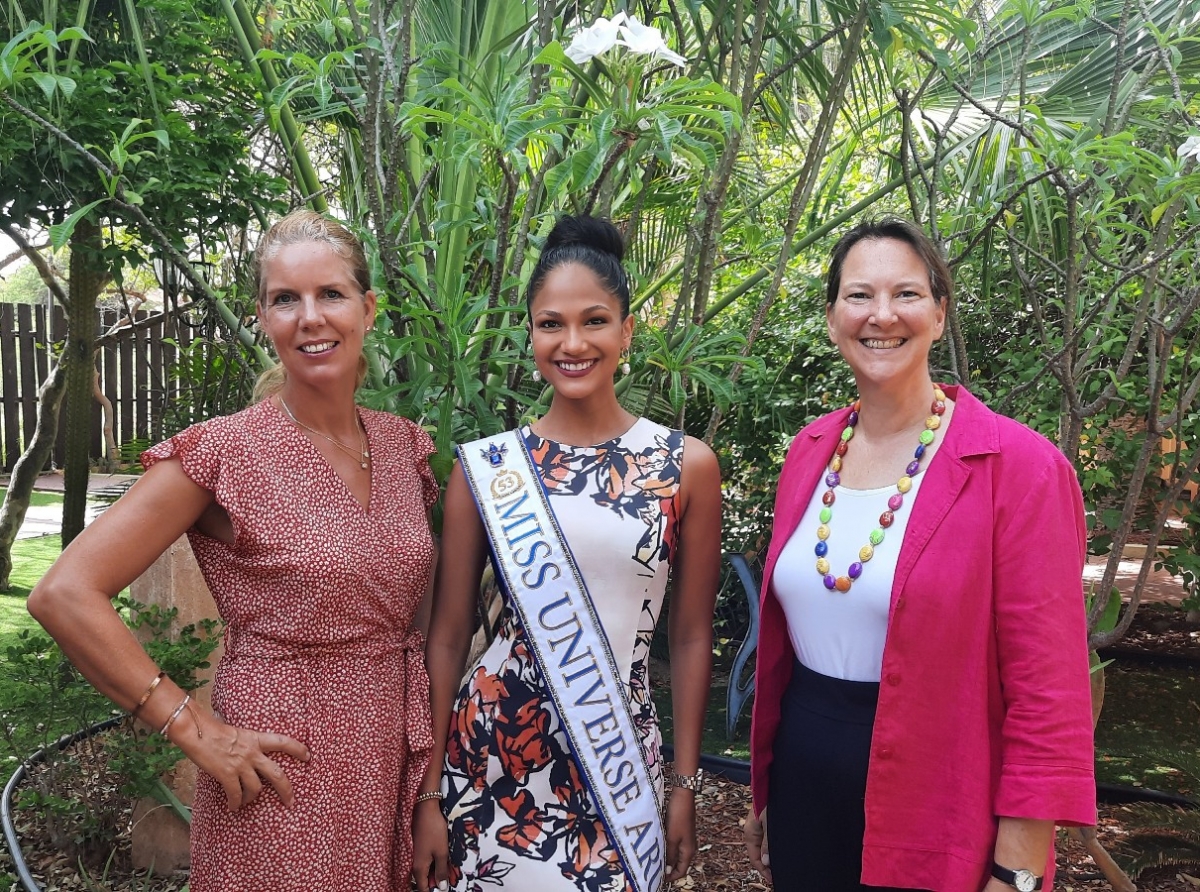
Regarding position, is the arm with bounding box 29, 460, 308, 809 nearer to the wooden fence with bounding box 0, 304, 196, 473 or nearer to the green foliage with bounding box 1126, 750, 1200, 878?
the green foliage with bounding box 1126, 750, 1200, 878

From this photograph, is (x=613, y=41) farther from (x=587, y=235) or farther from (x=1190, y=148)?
(x=1190, y=148)

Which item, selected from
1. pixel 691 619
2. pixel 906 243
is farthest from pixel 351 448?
pixel 906 243

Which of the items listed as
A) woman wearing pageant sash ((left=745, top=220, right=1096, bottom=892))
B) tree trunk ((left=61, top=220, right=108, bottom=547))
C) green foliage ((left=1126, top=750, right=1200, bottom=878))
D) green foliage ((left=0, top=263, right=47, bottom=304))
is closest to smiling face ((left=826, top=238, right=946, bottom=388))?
woman wearing pageant sash ((left=745, top=220, right=1096, bottom=892))

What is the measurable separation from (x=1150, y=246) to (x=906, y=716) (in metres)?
1.98

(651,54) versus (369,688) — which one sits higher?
(651,54)

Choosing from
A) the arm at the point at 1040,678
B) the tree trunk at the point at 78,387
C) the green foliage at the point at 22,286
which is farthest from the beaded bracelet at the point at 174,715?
the green foliage at the point at 22,286

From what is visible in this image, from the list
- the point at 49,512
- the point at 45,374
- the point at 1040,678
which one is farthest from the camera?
the point at 45,374

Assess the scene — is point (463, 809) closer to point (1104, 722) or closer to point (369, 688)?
point (369, 688)

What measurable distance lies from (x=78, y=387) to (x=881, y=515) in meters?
4.33

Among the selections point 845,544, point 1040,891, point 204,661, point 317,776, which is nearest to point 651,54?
point 845,544

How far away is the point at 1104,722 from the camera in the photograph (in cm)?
510

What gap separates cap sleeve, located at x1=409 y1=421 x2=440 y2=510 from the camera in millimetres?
2045

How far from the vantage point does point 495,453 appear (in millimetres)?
2049

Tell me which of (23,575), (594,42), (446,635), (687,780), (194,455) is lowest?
(23,575)
